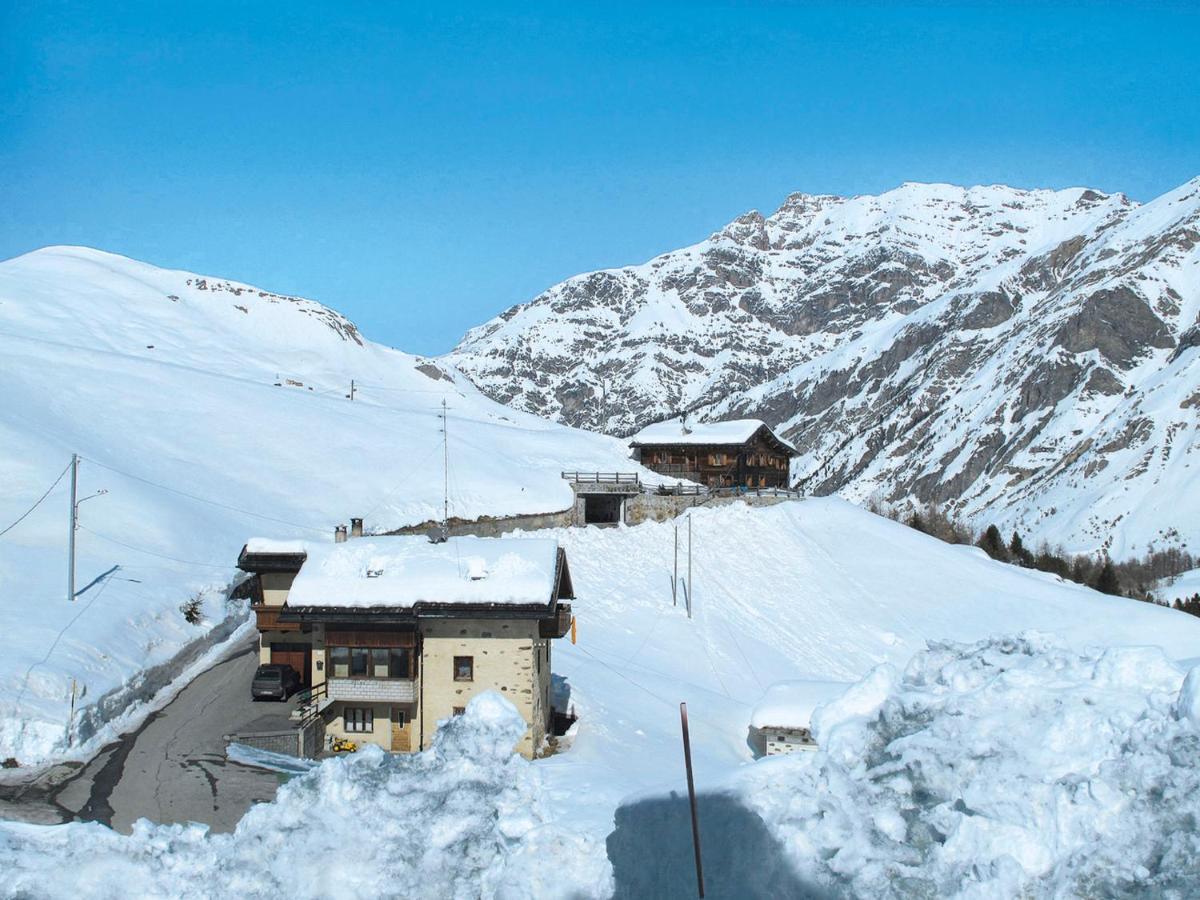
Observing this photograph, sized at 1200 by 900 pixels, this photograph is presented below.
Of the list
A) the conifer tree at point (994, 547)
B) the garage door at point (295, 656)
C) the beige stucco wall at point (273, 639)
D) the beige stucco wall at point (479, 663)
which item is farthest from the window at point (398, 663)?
the conifer tree at point (994, 547)

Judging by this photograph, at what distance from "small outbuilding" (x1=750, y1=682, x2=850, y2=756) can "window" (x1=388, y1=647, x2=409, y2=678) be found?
1116 centimetres

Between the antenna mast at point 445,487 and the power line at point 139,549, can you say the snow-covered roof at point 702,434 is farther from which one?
the power line at point 139,549

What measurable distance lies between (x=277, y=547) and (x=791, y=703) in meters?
18.1

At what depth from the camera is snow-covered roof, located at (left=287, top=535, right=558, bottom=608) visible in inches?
1070

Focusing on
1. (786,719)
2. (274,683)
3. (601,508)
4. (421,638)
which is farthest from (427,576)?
(601,508)

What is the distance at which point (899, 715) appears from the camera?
13227 mm

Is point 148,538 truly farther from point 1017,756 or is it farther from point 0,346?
point 0,346

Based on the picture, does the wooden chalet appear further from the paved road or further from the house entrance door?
the paved road

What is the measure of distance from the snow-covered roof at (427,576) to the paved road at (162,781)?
4.58m

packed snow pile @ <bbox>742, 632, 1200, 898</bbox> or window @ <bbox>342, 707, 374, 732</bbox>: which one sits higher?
packed snow pile @ <bbox>742, 632, 1200, 898</bbox>

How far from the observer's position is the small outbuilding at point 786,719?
29.7 m

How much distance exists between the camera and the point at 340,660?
2789 centimetres

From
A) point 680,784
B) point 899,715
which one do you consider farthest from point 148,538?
point 899,715

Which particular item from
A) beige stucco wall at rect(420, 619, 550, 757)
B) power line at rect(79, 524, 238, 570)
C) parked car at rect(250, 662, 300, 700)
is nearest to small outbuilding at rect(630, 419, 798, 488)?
power line at rect(79, 524, 238, 570)
